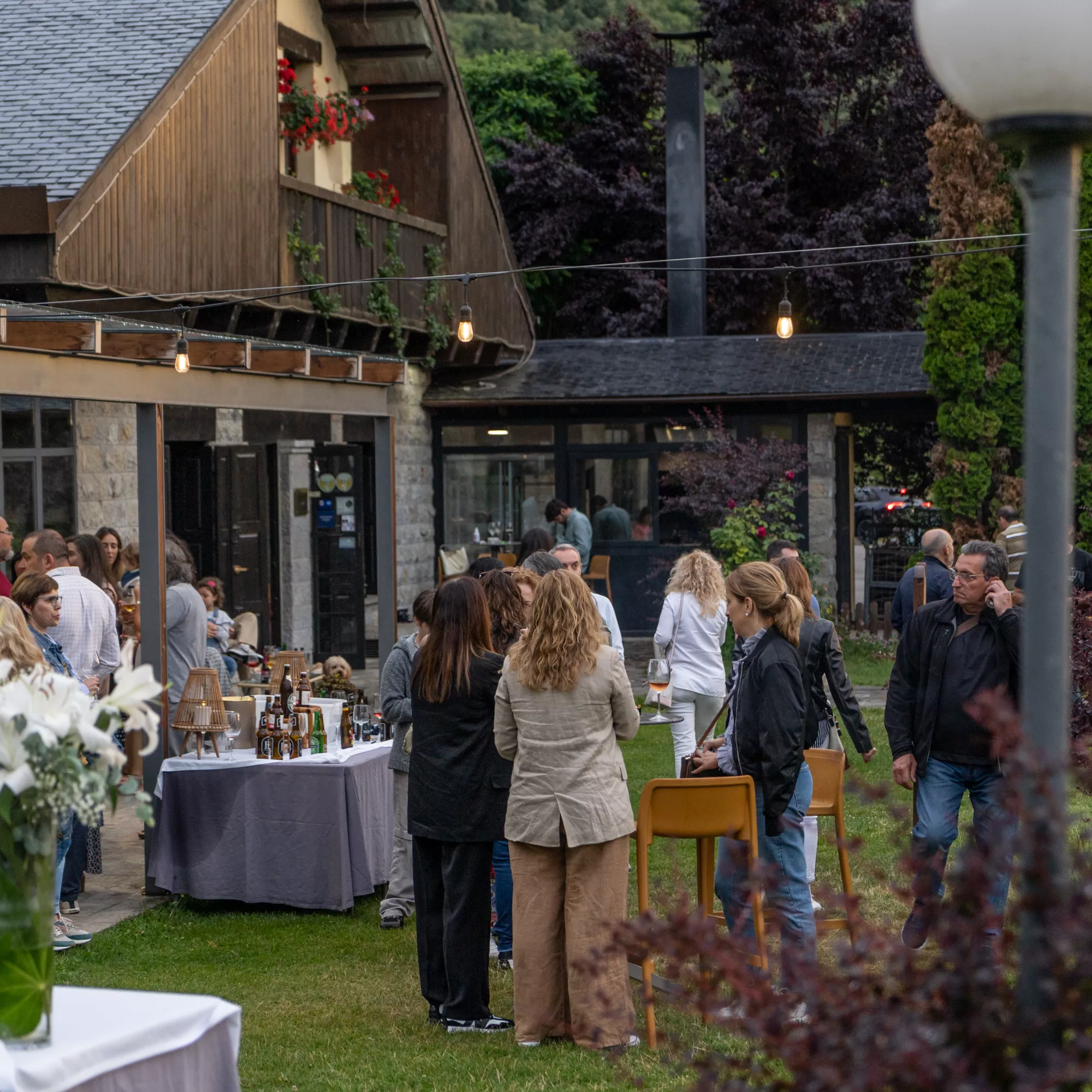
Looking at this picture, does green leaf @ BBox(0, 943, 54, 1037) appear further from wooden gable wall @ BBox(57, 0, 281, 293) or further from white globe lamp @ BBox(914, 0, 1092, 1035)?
wooden gable wall @ BBox(57, 0, 281, 293)

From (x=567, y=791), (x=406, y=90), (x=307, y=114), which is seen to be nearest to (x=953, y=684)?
(x=567, y=791)

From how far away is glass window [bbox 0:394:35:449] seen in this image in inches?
464

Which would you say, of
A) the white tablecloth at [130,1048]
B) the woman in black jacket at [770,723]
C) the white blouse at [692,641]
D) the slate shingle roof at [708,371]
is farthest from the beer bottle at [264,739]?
the slate shingle roof at [708,371]

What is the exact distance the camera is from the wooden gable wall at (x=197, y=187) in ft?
36.5

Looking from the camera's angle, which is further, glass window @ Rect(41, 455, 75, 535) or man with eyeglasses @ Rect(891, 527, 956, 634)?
glass window @ Rect(41, 455, 75, 535)

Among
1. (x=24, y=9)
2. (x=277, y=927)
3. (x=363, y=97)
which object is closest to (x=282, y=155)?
(x=363, y=97)

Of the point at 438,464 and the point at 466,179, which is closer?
the point at 466,179

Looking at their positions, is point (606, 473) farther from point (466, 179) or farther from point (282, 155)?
point (282, 155)

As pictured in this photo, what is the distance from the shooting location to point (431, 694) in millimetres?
5844

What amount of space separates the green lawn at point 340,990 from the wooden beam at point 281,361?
3.30 metres

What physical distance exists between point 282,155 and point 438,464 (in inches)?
187

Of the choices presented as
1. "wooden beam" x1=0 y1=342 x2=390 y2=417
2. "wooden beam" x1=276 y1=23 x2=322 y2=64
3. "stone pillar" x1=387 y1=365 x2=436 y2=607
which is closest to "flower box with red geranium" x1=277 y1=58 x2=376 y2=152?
"wooden beam" x1=276 y1=23 x2=322 y2=64

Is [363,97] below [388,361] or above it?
above

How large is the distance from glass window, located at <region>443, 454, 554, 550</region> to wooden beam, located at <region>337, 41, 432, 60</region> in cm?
503
